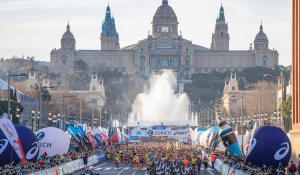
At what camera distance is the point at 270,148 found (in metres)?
35.1

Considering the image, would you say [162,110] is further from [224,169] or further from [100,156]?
[224,169]

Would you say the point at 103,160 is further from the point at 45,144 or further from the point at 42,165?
the point at 42,165

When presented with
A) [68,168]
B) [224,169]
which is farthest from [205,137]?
[68,168]

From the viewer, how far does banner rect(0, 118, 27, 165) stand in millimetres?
37719

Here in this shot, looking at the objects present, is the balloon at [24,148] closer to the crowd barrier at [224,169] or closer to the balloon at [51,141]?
the balloon at [51,141]

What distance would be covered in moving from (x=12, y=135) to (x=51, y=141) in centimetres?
876

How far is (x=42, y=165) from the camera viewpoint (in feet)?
130

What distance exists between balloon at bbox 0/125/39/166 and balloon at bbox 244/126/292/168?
41.6 ft

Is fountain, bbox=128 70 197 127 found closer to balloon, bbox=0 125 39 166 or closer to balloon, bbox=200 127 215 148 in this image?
balloon, bbox=200 127 215 148

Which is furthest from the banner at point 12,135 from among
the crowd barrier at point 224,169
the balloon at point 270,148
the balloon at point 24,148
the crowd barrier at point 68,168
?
the balloon at point 270,148

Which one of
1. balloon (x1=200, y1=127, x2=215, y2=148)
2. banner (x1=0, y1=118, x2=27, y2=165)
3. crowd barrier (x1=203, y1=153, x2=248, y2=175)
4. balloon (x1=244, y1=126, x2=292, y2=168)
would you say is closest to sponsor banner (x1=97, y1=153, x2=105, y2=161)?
balloon (x1=200, y1=127, x2=215, y2=148)

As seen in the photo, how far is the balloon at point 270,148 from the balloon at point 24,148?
1267 centimetres

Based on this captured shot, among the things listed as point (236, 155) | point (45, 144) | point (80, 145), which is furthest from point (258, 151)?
point (80, 145)

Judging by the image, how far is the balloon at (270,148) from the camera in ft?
115
